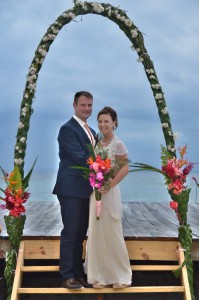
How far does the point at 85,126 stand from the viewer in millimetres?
5215

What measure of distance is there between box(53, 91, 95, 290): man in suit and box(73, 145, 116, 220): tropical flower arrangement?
138 millimetres

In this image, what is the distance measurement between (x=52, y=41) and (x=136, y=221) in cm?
294

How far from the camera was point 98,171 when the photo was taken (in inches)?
188

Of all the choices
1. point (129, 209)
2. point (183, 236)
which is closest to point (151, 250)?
point (183, 236)

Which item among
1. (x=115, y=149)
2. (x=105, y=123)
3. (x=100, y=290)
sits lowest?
(x=100, y=290)

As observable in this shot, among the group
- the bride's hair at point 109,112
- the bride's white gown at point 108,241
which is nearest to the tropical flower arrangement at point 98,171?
the bride's white gown at point 108,241

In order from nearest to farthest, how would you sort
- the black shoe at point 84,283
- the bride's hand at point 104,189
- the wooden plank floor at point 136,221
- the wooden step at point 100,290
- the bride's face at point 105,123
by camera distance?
the bride's hand at point 104,189, the bride's face at point 105,123, the wooden step at point 100,290, the black shoe at point 84,283, the wooden plank floor at point 136,221

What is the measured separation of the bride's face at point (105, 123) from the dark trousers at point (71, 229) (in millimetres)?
804

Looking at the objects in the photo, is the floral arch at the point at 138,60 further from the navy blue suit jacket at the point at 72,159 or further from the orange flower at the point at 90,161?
the orange flower at the point at 90,161

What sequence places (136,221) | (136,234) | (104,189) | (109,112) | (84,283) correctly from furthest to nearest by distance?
(136,221) < (136,234) < (84,283) < (109,112) < (104,189)

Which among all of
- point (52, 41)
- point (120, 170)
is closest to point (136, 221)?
point (120, 170)

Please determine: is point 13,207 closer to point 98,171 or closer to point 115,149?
point 98,171

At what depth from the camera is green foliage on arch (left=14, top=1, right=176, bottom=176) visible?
18.3 ft

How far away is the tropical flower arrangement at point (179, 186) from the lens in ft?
17.7
